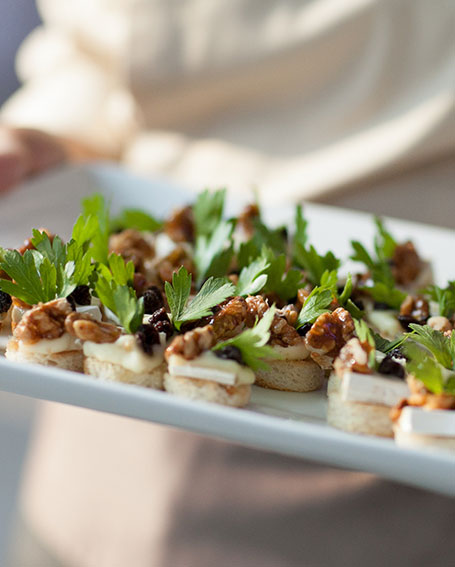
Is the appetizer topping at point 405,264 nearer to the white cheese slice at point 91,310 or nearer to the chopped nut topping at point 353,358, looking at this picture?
the chopped nut topping at point 353,358

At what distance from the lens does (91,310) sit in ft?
3.42

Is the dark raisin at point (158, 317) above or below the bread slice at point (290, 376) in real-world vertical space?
above

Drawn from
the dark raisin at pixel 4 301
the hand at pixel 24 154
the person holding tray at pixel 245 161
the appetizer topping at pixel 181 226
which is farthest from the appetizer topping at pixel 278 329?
the hand at pixel 24 154

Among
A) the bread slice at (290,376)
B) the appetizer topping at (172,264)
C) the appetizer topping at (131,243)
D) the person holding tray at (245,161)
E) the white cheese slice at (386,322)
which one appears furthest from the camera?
the person holding tray at (245,161)

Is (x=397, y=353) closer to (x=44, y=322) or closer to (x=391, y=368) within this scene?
(x=391, y=368)

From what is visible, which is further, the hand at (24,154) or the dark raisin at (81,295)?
the hand at (24,154)

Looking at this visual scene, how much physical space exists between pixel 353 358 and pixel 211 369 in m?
0.18

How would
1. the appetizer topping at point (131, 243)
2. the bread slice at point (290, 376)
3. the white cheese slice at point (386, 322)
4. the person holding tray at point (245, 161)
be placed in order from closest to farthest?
the bread slice at point (290, 376) < the white cheese slice at point (386, 322) < the appetizer topping at point (131, 243) < the person holding tray at point (245, 161)

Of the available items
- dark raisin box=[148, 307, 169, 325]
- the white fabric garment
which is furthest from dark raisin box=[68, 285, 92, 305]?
the white fabric garment

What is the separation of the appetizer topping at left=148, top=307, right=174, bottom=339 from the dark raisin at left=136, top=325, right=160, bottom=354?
1 cm

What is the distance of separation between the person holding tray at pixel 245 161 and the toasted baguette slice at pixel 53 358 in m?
0.81

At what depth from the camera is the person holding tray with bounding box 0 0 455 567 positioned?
1699mm

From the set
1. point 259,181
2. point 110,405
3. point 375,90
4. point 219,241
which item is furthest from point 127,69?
point 110,405

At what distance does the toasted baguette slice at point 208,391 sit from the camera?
3.06 feet
